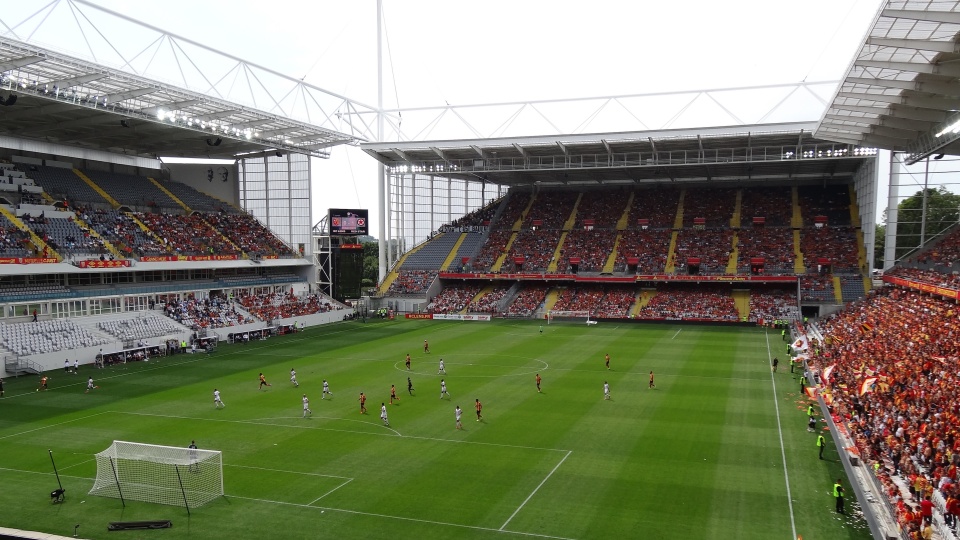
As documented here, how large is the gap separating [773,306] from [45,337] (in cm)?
5153

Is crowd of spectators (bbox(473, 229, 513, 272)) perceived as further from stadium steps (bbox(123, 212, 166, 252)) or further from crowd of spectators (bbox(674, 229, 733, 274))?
stadium steps (bbox(123, 212, 166, 252))

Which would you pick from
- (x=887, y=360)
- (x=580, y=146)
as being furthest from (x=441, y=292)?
A: (x=887, y=360)

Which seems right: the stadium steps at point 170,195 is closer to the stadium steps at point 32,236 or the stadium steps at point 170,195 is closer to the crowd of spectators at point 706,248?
the stadium steps at point 32,236

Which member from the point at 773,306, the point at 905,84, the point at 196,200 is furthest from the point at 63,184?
the point at 773,306

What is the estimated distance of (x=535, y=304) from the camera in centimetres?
6131

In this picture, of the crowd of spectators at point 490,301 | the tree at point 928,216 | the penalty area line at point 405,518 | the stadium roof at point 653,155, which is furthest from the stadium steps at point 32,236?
the tree at point 928,216

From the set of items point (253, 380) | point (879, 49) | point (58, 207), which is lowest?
point (253, 380)

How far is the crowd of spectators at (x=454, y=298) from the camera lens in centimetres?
6297

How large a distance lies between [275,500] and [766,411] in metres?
19.0

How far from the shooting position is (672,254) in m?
61.8

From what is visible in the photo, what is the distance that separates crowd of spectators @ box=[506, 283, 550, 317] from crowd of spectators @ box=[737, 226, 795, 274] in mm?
17669

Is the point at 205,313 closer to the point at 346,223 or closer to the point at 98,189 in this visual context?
the point at 98,189

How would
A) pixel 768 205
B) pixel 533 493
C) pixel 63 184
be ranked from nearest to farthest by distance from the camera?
pixel 533 493 → pixel 63 184 → pixel 768 205

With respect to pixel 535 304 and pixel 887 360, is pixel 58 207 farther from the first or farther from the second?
pixel 887 360
